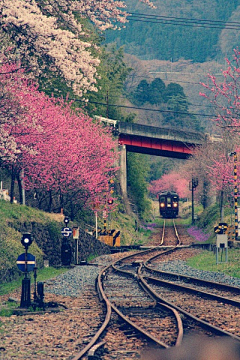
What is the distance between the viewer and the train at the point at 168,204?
3590 inches

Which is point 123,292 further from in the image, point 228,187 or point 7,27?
point 228,187

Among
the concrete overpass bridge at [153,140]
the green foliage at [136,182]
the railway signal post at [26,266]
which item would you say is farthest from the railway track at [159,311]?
the green foliage at [136,182]

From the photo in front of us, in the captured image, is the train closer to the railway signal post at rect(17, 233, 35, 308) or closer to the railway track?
the railway track

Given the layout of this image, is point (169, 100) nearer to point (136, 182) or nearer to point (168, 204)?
point (168, 204)

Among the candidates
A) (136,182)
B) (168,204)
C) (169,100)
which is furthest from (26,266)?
(169,100)

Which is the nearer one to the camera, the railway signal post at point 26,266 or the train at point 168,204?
the railway signal post at point 26,266

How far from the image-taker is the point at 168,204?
9212 centimetres

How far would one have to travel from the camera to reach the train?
299 feet

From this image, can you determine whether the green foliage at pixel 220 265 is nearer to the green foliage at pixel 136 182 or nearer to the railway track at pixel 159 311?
the railway track at pixel 159 311

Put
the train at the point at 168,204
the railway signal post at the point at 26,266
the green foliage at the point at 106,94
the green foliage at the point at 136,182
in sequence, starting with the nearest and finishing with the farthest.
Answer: the railway signal post at the point at 26,266
the green foliage at the point at 106,94
the green foliage at the point at 136,182
the train at the point at 168,204

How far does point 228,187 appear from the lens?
5169 centimetres

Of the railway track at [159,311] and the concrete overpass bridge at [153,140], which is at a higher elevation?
the concrete overpass bridge at [153,140]

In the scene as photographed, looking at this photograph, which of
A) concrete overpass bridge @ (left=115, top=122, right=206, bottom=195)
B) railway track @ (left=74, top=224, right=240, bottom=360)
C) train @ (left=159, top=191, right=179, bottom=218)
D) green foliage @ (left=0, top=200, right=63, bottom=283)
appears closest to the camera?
railway track @ (left=74, top=224, right=240, bottom=360)

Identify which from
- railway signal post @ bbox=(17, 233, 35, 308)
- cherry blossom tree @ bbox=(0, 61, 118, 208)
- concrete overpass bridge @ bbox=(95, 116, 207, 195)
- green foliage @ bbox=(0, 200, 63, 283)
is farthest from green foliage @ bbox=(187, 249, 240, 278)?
concrete overpass bridge @ bbox=(95, 116, 207, 195)
